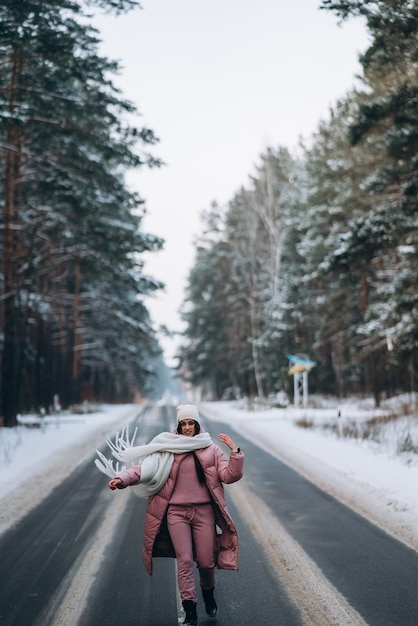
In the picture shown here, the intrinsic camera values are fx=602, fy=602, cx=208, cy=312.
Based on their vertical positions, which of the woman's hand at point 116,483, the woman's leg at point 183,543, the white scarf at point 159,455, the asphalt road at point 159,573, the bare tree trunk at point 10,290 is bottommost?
the asphalt road at point 159,573

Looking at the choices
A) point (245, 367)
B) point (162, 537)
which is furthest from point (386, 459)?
point (245, 367)

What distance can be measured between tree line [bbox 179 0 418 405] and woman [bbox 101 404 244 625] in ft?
30.0

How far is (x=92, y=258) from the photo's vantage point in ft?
74.1

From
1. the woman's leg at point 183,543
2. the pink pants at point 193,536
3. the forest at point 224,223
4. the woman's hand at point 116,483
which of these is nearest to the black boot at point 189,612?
the woman's leg at point 183,543

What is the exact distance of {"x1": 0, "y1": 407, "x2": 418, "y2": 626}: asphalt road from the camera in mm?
4438

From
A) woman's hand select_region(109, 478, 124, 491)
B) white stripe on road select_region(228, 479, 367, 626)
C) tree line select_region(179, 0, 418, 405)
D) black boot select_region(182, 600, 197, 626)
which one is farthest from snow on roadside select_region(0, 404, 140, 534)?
tree line select_region(179, 0, 418, 405)

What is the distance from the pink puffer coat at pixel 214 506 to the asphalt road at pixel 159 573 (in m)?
0.45

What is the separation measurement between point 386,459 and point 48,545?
7652mm

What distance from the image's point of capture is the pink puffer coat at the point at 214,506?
14.4 ft

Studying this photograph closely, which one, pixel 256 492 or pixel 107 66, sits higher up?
pixel 107 66

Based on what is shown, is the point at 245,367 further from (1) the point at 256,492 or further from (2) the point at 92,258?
(1) the point at 256,492

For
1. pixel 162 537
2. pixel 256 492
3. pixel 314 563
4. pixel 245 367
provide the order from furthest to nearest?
1. pixel 245 367
2. pixel 256 492
3. pixel 314 563
4. pixel 162 537

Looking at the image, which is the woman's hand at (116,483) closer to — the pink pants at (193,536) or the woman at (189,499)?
the woman at (189,499)

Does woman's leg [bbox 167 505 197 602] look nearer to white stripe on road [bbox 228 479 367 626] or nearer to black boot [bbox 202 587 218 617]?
black boot [bbox 202 587 218 617]
